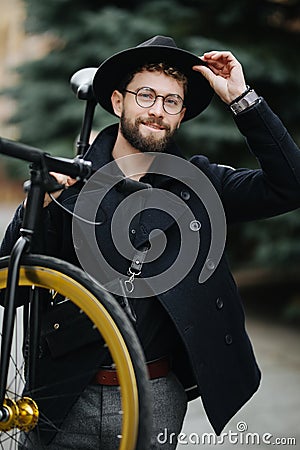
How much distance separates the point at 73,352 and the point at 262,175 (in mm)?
818

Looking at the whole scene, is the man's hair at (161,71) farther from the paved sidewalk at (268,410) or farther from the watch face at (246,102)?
the paved sidewalk at (268,410)

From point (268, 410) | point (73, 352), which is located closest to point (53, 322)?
point (73, 352)

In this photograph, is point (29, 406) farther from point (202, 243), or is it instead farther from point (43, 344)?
point (202, 243)

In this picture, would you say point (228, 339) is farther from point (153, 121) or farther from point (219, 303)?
point (153, 121)

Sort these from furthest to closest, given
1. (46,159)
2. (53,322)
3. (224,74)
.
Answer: (224,74) → (53,322) → (46,159)

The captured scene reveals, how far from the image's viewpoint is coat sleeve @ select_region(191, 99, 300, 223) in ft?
8.05

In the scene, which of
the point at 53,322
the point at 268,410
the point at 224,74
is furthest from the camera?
the point at 268,410

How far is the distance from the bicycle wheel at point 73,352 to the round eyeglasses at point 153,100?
66cm

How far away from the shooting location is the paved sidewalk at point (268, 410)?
4.30 meters

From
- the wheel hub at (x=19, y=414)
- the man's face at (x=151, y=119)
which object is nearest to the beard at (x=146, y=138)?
the man's face at (x=151, y=119)

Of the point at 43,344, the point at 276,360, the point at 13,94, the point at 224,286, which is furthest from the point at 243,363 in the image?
the point at 13,94

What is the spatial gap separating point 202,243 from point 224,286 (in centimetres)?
17

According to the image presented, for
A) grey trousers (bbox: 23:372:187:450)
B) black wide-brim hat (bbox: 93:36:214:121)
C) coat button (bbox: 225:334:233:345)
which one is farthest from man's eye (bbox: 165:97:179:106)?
→ grey trousers (bbox: 23:372:187:450)

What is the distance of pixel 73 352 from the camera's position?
7.88 feet
